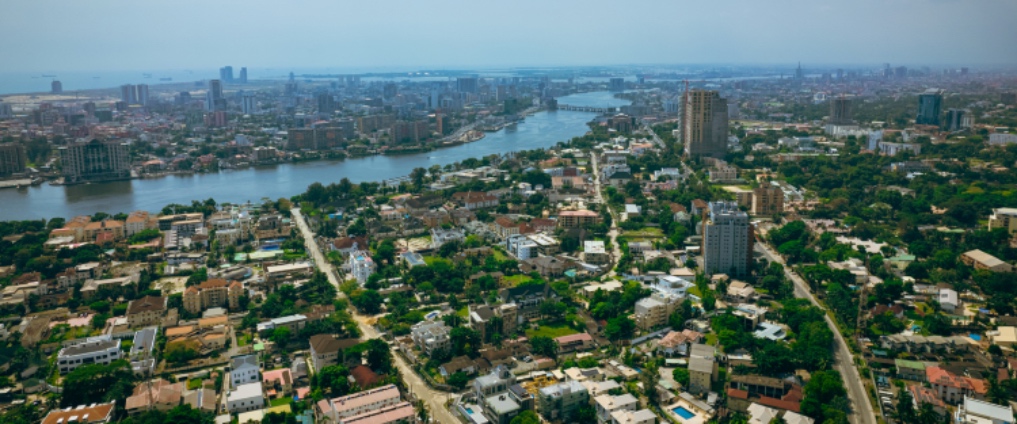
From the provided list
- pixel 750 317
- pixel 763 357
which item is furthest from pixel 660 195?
pixel 763 357

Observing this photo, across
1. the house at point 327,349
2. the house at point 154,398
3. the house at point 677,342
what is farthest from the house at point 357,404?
the house at point 677,342

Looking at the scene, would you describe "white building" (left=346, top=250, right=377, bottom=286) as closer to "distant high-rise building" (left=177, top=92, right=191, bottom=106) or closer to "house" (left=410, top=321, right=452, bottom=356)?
"house" (left=410, top=321, right=452, bottom=356)

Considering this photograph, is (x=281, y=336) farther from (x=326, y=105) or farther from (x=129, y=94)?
(x=129, y=94)

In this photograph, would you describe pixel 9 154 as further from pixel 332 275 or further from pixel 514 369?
pixel 514 369

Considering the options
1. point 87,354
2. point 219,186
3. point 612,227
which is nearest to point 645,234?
point 612,227

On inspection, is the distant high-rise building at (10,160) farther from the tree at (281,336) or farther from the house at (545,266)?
the house at (545,266)
